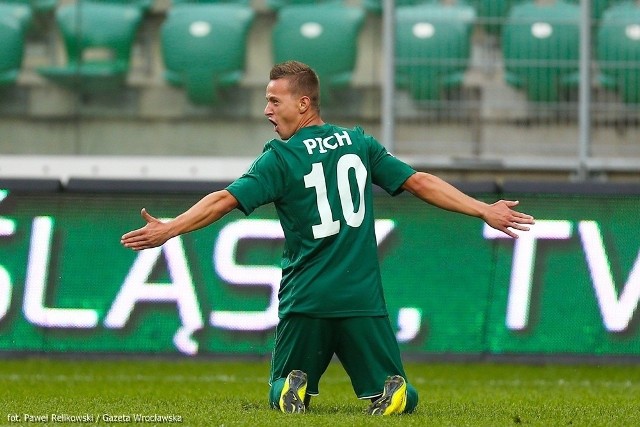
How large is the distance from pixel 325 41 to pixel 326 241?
7.17m

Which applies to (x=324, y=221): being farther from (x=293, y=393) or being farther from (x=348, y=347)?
(x=293, y=393)

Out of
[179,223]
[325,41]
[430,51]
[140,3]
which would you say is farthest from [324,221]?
[140,3]

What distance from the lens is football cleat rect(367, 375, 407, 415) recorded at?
5.76m

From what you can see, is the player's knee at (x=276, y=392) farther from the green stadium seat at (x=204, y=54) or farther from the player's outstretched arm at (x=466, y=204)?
the green stadium seat at (x=204, y=54)

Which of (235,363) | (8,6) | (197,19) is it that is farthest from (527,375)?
(8,6)

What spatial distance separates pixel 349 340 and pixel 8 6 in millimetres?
8074

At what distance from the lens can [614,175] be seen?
41.3ft

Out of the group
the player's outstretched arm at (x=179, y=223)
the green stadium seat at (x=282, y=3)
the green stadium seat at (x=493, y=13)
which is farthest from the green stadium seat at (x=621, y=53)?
the player's outstretched arm at (x=179, y=223)

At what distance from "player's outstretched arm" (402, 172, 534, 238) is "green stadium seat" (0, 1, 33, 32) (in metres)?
7.64

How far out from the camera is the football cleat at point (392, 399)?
5.76m

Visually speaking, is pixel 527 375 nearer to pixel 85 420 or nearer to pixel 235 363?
pixel 235 363

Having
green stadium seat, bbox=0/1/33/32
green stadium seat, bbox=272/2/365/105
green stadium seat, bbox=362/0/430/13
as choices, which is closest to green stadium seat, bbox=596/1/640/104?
green stadium seat, bbox=362/0/430/13

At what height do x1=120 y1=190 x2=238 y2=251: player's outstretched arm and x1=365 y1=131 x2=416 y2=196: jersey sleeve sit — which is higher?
x1=365 y1=131 x2=416 y2=196: jersey sleeve

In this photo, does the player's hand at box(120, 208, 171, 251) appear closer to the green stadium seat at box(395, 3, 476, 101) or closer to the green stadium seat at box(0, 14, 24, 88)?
the green stadium seat at box(395, 3, 476, 101)
